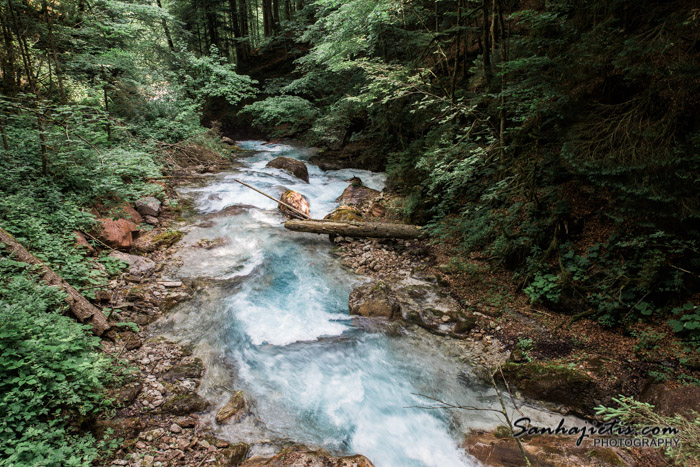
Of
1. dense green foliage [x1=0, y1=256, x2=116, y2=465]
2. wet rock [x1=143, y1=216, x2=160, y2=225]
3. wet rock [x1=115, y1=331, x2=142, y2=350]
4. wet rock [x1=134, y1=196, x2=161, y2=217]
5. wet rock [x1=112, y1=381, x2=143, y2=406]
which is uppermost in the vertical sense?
wet rock [x1=134, y1=196, x2=161, y2=217]

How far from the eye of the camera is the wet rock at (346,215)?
8.85 metres

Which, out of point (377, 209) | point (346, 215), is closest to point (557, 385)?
point (346, 215)

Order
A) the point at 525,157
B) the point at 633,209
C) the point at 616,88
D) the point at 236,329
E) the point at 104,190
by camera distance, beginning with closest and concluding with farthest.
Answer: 1. the point at 633,209
2. the point at 616,88
3. the point at 236,329
4. the point at 525,157
5. the point at 104,190

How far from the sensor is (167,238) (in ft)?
24.8

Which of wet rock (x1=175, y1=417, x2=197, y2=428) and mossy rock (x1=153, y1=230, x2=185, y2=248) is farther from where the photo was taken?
mossy rock (x1=153, y1=230, x2=185, y2=248)

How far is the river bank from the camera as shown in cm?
329

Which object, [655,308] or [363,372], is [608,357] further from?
[363,372]

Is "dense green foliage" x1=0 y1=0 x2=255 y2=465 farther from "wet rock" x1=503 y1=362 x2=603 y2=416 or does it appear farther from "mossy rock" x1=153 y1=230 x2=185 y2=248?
"wet rock" x1=503 y1=362 x2=603 y2=416

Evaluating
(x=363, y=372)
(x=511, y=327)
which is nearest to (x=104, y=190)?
(x=363, y=372)

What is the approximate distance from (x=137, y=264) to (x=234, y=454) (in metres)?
4.42

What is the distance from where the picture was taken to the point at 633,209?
409cm

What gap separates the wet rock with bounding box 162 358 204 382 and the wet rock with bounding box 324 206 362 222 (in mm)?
5047

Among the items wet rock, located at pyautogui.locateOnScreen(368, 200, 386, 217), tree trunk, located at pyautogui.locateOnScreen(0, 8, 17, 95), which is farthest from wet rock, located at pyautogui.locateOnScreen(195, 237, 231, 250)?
tree trunk, located at pyautogui.locateOnScreen(0, 8, 17, 95)

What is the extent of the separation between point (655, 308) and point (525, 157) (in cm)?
312
